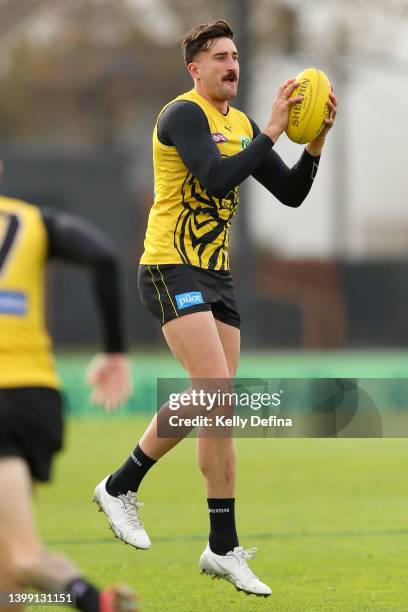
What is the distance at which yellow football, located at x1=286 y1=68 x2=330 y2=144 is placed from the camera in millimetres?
6801

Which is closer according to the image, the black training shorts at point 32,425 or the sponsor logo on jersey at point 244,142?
the black training shorts at point 32,425

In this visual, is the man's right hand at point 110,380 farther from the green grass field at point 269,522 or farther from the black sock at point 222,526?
the black sock at point 222,526

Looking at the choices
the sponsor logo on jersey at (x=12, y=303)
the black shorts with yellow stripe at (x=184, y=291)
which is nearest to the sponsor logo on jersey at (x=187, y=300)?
the black shorts with yellow stripe at (x=184, y=291)

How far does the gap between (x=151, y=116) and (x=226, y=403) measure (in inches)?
1587

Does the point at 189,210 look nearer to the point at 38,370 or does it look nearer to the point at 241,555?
the point at 241,555

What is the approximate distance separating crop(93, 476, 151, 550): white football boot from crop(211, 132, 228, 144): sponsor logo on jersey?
1785 millimetres

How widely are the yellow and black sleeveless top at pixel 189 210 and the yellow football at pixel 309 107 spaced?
0.86ft

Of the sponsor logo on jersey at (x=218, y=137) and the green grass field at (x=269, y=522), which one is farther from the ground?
the sponsor logo on jersey at (x=218, y=137)

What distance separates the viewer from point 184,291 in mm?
6715

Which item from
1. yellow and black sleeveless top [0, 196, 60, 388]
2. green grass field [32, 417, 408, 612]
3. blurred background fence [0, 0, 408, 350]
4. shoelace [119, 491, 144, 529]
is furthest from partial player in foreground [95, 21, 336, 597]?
blurred background fence [0, 0, 408, 350]

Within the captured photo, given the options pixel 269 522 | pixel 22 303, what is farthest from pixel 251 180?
pixel 22 303

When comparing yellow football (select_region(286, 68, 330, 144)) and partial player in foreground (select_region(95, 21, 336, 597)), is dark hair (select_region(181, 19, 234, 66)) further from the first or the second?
yellow football (select_region(286, 68, 330, 144))

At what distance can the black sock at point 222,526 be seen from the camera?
6789mm

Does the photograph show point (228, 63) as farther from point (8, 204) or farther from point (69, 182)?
point (69, 182)
